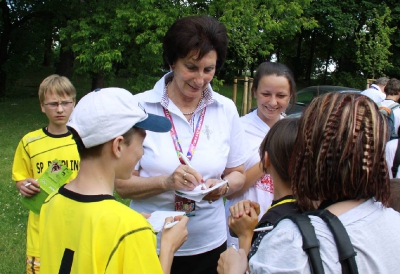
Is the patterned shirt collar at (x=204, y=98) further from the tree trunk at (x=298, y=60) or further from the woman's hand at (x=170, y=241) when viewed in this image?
the tree trunk at (x=298, y=60)

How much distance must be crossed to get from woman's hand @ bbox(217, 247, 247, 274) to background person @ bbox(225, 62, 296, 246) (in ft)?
3.16

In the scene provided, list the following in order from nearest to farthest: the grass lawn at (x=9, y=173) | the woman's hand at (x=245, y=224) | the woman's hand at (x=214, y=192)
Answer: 1. the woman's hand at (x=245, y=224)
2. the woman's hand at (x=214, y=192)
3. the grass lawn at (x=9, y=173)

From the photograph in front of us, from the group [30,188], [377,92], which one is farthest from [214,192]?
[377,92]

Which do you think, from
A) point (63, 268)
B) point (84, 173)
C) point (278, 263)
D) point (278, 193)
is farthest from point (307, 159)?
point (63, 268)

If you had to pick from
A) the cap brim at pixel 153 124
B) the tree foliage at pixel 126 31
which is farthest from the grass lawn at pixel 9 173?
the cap brim at pixel 153 124

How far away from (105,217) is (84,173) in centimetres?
25

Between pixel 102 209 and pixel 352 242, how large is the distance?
897 mm

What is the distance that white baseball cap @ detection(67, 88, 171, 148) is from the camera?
1.65 metres

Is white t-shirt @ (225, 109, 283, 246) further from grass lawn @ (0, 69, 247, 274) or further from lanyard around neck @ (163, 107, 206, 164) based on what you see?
grass lawn @ (0, 69, 247, 274)

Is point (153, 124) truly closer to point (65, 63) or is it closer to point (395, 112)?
point (395, 112)

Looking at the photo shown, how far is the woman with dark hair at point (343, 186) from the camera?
1.27 meters

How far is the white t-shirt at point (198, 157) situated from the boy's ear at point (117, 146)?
0.65 meters

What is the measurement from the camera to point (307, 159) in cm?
141

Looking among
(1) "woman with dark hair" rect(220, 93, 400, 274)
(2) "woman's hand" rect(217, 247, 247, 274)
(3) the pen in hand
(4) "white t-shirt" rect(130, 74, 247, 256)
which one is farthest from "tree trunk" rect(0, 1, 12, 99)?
(1) "woman with dark hair" rect(220, 93, 400, 274)
